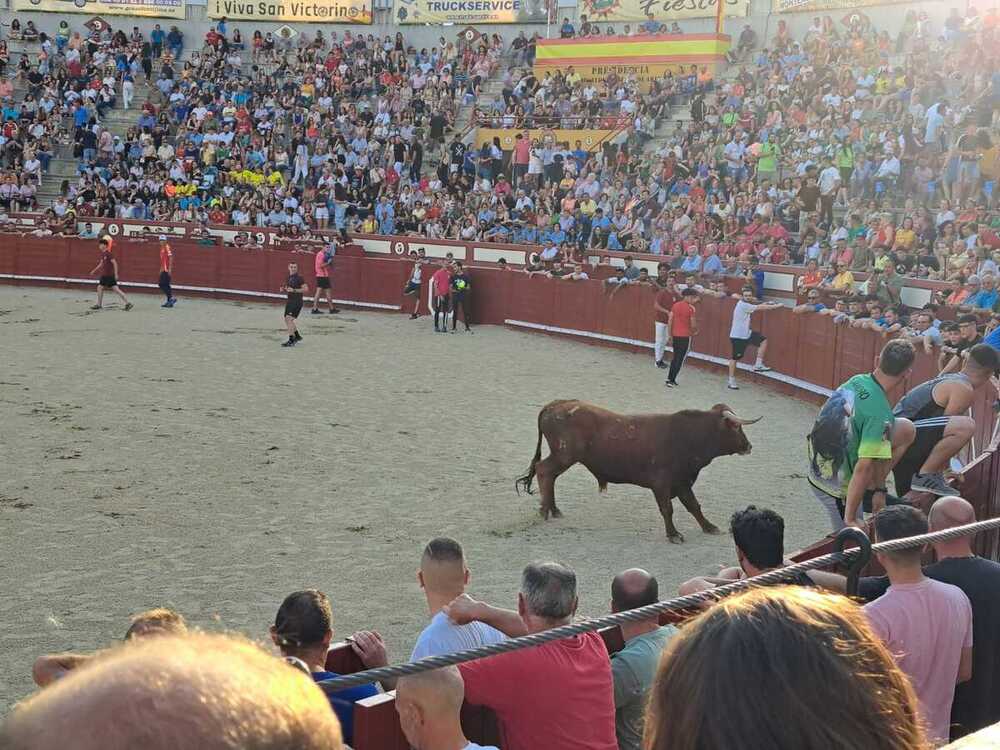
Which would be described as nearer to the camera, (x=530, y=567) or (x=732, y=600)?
(x=732, y=600)

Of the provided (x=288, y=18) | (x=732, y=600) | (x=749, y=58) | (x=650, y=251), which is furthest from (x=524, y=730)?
(x=288, y=18)

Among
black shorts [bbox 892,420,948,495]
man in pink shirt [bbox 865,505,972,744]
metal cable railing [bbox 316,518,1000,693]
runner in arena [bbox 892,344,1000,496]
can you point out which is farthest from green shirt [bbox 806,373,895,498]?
metal cable railing [bbox 316,518,1000,693]

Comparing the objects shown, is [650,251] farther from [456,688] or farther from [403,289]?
[456,688]

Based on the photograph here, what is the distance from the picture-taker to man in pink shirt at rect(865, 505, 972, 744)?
11.5 ft

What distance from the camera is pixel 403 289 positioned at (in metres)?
24.7

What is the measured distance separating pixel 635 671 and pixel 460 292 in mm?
18617

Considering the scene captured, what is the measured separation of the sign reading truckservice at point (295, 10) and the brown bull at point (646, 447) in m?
30.0

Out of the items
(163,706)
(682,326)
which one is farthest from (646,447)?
(163,706)

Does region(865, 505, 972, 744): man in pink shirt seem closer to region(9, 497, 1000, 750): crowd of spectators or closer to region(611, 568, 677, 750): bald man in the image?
region(9, 497, 1000, 750): crowd of spectators

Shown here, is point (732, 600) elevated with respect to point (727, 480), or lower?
elevated

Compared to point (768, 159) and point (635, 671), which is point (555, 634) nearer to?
point (635, 671)

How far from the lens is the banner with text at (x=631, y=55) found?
1112 inches

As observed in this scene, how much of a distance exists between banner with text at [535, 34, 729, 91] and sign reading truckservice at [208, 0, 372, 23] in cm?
782

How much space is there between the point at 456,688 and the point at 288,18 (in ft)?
121
